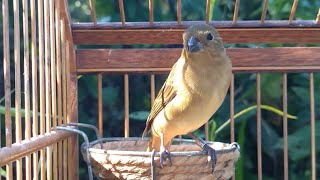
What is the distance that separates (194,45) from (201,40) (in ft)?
0.13

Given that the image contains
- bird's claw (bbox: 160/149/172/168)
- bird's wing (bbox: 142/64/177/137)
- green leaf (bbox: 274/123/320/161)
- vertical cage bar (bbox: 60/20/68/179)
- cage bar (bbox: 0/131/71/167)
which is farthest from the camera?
green leaf (bbox: 274/123/320/161)

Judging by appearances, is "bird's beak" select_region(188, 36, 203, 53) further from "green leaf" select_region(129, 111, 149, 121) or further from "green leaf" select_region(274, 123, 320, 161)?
"green leaf" select_region(274, 123, 320, 161)

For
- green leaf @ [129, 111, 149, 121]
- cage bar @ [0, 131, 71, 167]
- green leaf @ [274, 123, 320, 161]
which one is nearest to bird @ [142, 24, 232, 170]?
cage bar @ [0, 131, 71, 167]

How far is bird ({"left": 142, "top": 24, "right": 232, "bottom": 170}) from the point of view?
206 centimetres

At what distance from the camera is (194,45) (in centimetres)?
205

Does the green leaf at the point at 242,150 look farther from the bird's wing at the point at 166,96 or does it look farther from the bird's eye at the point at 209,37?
the bird's eye at the point at 209,37

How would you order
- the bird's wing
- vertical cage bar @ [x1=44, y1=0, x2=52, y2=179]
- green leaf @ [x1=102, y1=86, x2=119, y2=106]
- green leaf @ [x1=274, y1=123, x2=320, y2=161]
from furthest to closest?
green leaf @ [x1=102, y1=86, x2=119, y2=106] < green leaf @ [x1=274, y1=123, x2=320, y2=161] < the bird's wing < vertical cage bar @ [x1=44, y1=0, x2=52, y2=179]

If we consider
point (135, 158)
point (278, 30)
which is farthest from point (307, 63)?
point (135, 158)

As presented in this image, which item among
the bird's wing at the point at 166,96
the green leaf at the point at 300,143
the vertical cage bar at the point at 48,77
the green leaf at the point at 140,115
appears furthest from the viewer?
the green leaf at the point at 300,143

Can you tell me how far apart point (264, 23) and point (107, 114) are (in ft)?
3.82

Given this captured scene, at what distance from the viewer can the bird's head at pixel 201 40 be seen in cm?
205

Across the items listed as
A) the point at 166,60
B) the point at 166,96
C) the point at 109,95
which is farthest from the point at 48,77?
the point at 109,95

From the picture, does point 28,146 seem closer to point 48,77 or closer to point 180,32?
point 48,77

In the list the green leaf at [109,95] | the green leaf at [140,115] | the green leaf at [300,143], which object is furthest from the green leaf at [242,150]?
the green leaf at [109,95]
